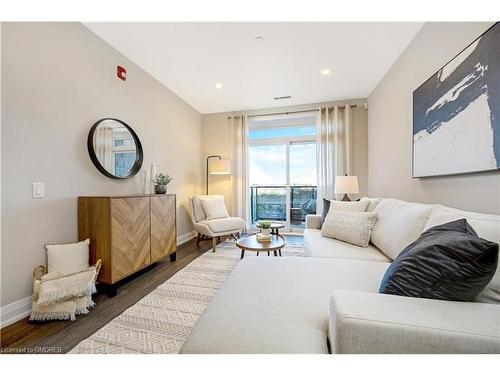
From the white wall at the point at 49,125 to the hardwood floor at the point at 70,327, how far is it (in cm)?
30

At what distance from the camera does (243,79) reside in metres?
3.05

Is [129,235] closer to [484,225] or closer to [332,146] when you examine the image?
[484,225]

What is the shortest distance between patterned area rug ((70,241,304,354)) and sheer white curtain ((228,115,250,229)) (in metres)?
1.95

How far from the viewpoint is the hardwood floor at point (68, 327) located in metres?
1.26

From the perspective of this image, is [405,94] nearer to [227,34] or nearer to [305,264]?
[227,34]

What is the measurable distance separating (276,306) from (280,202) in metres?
3.67

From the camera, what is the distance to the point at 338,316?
0.64 m

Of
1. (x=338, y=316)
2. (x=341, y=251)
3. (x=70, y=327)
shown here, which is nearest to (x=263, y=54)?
(x=341, y=251)

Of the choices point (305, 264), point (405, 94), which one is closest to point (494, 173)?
point (305, 264)

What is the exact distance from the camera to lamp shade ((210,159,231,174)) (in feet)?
13.3

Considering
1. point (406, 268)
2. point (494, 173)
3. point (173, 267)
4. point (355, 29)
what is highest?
point (355, 29)

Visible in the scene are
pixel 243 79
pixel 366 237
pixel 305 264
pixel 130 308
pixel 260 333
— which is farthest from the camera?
pixel 243 79
